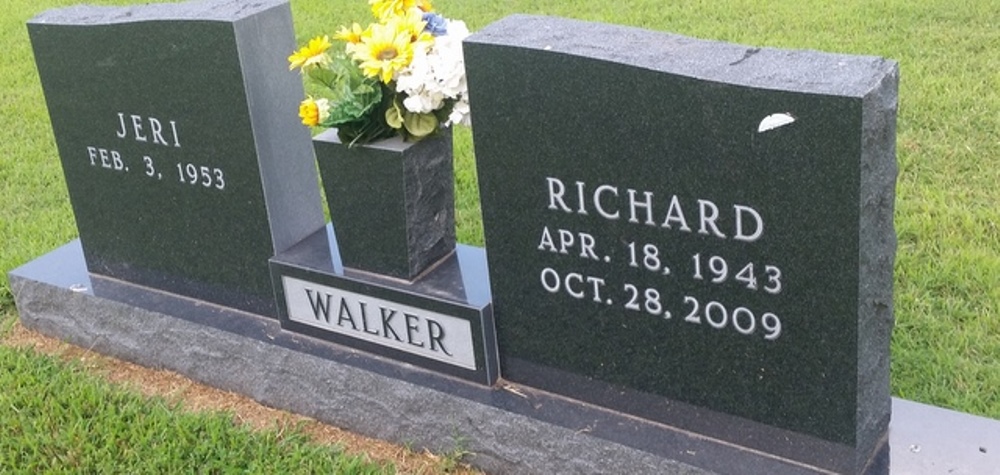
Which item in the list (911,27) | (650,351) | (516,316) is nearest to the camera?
(650,351)

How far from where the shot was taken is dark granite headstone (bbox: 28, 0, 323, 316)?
3.12 meters

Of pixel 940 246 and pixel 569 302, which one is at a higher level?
pixel 569 302

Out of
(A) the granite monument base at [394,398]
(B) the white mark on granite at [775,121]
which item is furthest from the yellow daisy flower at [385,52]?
(B) the white mark on granite at [775,121]

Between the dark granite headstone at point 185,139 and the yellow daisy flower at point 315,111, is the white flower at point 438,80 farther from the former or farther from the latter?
the dark granite headstone at point 185,139

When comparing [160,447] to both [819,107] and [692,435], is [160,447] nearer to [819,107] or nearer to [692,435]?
[692,435]

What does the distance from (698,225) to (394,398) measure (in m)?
1.03

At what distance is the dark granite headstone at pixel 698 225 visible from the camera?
2.25 m

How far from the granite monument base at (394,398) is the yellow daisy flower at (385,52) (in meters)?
0.79

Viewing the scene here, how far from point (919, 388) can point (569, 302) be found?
1.06 metres

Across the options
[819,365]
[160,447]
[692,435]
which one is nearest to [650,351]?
[692,435]

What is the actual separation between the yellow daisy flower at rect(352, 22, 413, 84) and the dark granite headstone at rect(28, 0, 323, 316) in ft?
1.28

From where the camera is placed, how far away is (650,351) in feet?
8.67

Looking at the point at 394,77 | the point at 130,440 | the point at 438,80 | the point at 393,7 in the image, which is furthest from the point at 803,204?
the point at 130,440

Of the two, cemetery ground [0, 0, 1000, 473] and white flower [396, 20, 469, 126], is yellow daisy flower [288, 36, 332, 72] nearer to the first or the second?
white flower [396, 20, 469, 126]
